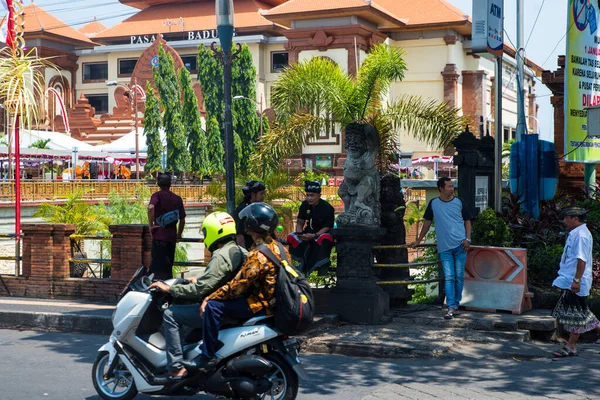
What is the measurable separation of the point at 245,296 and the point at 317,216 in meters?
4.31

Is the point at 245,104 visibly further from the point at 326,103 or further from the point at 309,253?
the point at 309,253

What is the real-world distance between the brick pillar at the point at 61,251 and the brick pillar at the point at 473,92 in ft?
201

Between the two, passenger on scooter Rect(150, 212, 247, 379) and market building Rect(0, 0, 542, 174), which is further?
market building Rect(0, 0, 542, 174)

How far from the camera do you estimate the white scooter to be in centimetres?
656

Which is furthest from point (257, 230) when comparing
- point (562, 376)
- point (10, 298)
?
point (10, 298)

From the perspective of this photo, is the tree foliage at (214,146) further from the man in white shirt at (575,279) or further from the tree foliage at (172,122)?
the man in white shirt at (575,279)

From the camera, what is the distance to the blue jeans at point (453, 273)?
10.9 metres

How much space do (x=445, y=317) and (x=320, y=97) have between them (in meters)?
10.5

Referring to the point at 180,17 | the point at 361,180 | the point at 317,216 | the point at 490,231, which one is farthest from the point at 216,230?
the point at 180,17

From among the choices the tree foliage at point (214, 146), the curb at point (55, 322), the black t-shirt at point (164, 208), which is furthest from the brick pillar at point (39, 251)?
the tree foliage at point (214, 146)

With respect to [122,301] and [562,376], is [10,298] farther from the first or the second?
[562,376]

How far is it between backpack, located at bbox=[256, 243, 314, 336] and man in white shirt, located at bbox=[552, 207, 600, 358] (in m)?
3.53

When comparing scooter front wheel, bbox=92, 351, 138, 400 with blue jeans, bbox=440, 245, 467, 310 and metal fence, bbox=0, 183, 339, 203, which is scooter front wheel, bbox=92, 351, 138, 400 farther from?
metal fence, bbox=0, 183, 339, 203

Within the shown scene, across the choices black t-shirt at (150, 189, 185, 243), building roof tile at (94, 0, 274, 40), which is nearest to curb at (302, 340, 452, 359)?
black t-shirt at (150, 189, 185, 243)
